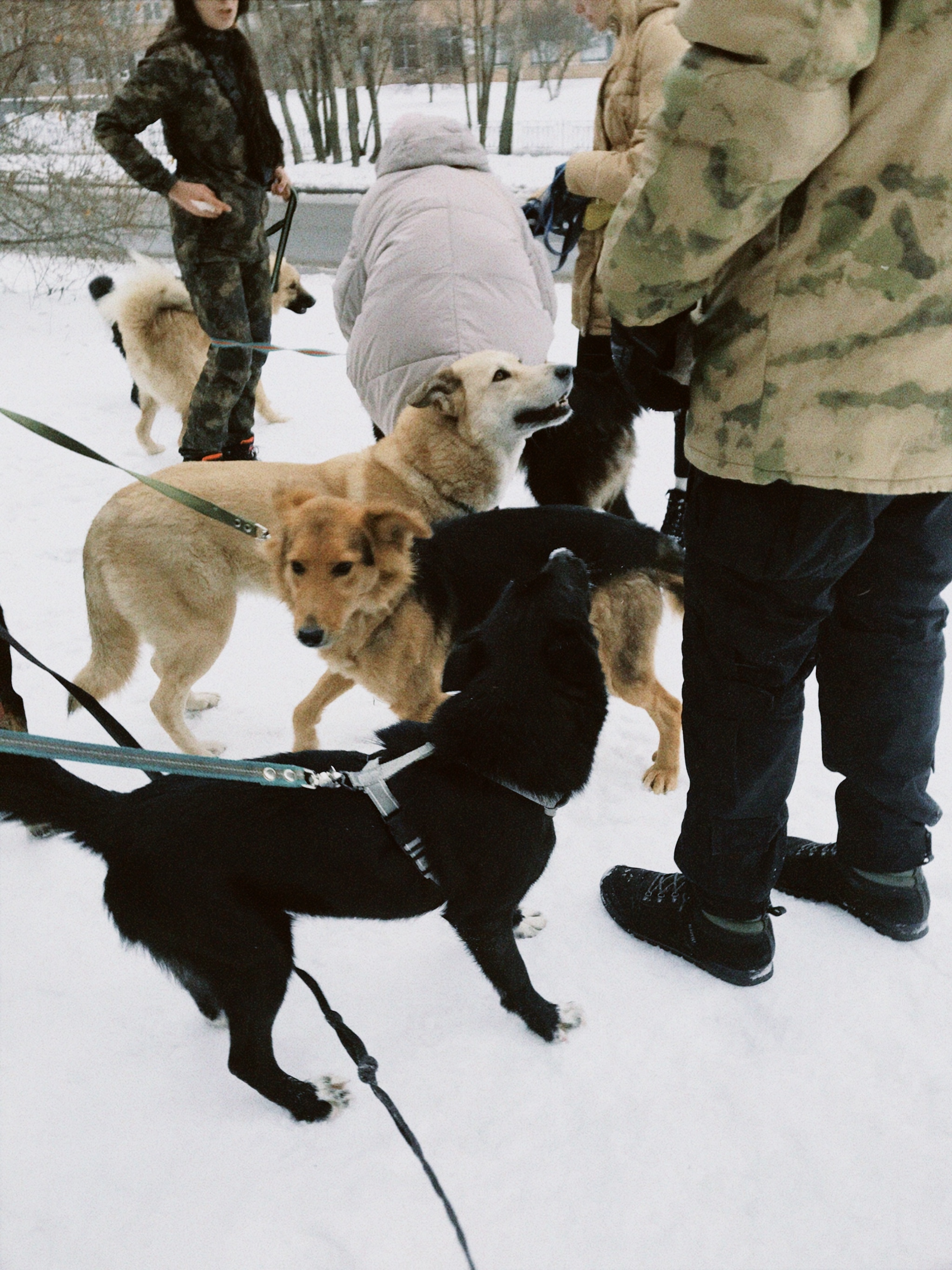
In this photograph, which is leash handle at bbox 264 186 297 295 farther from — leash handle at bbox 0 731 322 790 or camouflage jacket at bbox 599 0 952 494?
leash handle at bbox 0 731 322 790

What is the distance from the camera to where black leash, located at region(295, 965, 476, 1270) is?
1.39 metres

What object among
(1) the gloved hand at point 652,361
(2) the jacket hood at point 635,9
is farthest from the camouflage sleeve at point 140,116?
(1) the gloved hand at point 652,361

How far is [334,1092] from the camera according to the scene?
1.80 meters

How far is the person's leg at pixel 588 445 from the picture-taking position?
11.9ft

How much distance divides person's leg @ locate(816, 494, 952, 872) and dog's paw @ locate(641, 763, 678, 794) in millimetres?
667

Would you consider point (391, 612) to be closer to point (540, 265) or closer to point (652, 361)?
point (652, 361)

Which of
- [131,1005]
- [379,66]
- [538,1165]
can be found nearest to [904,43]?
[538,1165]

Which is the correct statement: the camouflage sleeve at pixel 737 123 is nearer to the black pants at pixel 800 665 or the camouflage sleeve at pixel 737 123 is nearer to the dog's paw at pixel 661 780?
the black pants at pixel 800 665

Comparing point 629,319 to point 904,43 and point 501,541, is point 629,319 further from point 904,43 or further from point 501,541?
point 501,541

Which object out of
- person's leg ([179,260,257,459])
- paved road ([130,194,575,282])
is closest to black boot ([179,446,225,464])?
person's leg ([179,260,257,459])

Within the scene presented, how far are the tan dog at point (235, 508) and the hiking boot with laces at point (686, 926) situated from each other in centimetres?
129

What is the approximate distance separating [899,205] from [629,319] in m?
0.46

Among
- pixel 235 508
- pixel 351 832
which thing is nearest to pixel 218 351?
pixel 235 508

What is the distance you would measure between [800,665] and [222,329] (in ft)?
12.7
